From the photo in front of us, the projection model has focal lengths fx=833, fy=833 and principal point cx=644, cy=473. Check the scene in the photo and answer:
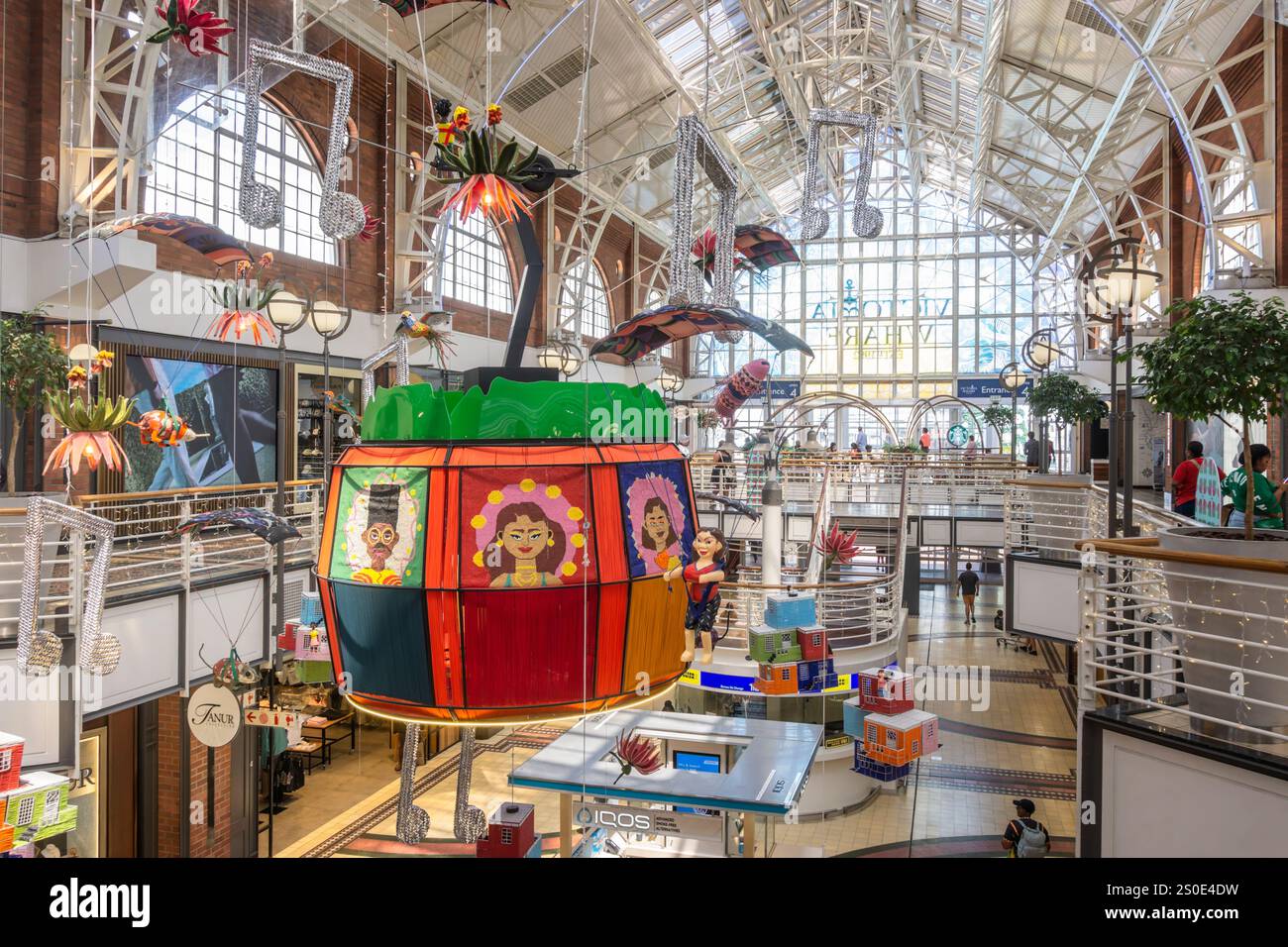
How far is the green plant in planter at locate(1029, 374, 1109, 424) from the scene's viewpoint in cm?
1160

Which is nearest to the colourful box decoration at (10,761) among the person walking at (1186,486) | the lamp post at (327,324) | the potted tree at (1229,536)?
the lamp post at (327,324)

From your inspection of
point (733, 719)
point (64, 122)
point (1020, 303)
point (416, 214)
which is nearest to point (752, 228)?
point (416, 214)

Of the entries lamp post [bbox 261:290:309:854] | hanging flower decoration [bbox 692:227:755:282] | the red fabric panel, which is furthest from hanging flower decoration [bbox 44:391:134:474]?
the red fabric panel

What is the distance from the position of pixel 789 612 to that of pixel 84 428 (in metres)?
2.29

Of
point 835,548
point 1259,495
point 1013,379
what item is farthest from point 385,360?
point 1013,379

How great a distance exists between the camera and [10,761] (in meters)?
2.17

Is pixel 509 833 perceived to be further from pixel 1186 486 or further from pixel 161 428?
pixel 1186 486

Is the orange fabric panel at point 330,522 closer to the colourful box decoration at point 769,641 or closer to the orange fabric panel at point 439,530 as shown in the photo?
→ the orange fabric panel at point 439,530

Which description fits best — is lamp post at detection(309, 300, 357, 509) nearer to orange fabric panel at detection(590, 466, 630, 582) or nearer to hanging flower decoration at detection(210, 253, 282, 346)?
hanging flower decoration at detection(210, 253, 282, 346)

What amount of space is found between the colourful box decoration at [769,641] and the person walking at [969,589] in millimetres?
→ 4561

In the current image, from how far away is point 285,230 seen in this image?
248 centimetres

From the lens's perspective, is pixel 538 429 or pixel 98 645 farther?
pixel 98 645

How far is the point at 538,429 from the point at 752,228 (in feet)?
4.89

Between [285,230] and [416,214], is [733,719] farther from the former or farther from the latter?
[285,230]
